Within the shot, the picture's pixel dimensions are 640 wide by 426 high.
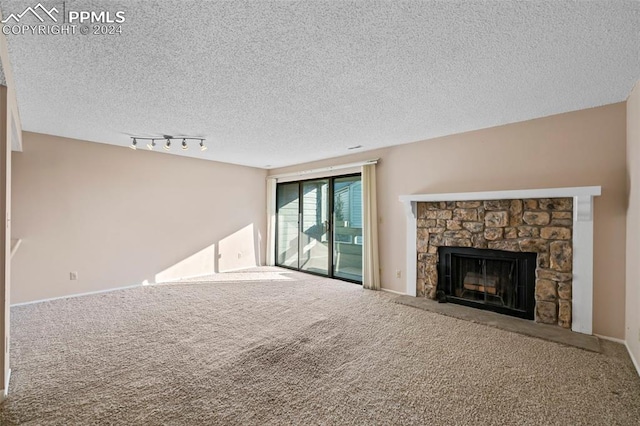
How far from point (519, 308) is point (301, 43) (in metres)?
3.89

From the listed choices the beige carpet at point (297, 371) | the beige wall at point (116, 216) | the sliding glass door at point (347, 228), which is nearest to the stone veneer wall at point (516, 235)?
the beige carpet at point (297, 371)

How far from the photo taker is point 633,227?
8.63ft

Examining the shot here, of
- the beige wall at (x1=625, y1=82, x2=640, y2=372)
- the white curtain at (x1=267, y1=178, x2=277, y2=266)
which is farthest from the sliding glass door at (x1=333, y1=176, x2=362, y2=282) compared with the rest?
the beige wall at (x1=625, y1=82, x2=640, y2=372)

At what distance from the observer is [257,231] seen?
707cm

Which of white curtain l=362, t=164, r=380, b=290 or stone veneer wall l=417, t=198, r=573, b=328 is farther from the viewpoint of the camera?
white curtain l=362, t=164, r=380, b=290

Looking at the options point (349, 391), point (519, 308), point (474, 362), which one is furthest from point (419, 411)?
point (519, 308)

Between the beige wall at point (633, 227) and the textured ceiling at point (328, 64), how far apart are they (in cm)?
26

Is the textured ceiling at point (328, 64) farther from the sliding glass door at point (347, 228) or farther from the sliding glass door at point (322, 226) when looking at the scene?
the sliding glass door at point (322, 226)

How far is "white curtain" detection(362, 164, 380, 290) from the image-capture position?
494 centimetres

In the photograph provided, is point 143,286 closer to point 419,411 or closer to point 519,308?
point 419,411

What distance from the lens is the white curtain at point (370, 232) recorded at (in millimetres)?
4941

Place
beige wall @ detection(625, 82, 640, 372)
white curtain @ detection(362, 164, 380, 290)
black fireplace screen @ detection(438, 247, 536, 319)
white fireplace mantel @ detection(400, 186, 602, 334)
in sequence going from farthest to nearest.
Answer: white curtain @ detection(362, 164, 380, 290) < black fireplace screen @ detection(438, 247, 536, 319) < white fireplace mantel @ detection(400, 186, 602, 334) < beige wall @ detection(625, 82, 640, 372)

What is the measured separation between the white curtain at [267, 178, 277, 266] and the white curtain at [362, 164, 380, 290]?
276cm

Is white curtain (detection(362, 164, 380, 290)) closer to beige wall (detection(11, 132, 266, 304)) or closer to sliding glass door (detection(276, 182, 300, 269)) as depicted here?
sliding glass door (detection(276, 182, 300, 269))
